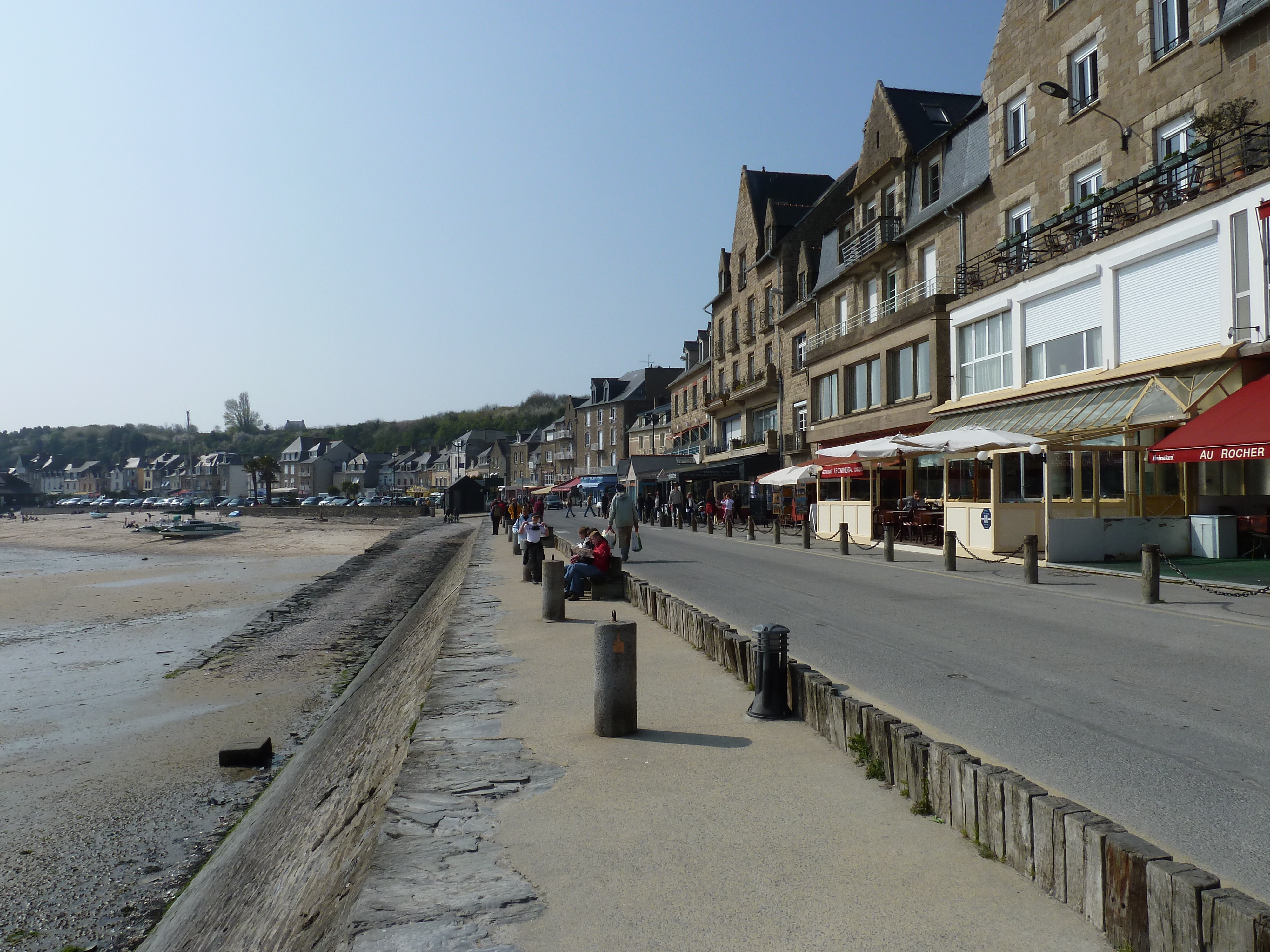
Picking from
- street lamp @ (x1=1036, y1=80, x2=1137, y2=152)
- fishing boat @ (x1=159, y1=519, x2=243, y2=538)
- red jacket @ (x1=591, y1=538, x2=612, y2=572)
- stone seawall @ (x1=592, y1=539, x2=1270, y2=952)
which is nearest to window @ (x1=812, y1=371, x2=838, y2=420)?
street lamp @ (x1=1036, y1=80, x2=1137, y2=152)

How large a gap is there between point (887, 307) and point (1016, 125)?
7.84m

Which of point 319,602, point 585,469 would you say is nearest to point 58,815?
point 319,602

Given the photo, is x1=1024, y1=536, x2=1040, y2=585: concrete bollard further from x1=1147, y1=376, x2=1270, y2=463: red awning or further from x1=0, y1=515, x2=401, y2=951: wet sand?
x1=0, y1=515, x2=401, y2=951: wet sand

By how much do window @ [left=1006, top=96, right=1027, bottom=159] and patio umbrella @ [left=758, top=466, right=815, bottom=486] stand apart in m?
11.1

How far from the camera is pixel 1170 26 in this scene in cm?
1875

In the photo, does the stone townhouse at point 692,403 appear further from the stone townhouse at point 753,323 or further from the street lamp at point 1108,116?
the street lamp at point 1108,116

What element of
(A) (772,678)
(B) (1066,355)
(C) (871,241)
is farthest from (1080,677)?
(C) (871,241)

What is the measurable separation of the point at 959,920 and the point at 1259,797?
7.85 feet

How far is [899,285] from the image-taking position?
30.5 metres

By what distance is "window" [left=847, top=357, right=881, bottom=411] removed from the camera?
101ft

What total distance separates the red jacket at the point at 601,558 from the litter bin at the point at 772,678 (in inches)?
301

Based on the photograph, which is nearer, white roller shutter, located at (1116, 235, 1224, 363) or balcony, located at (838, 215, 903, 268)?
white roller shutter, located at (1116, 235, 1224, 363)

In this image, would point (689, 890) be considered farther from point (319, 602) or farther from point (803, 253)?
point (803, 253)

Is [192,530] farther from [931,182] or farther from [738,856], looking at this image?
[738,856]
